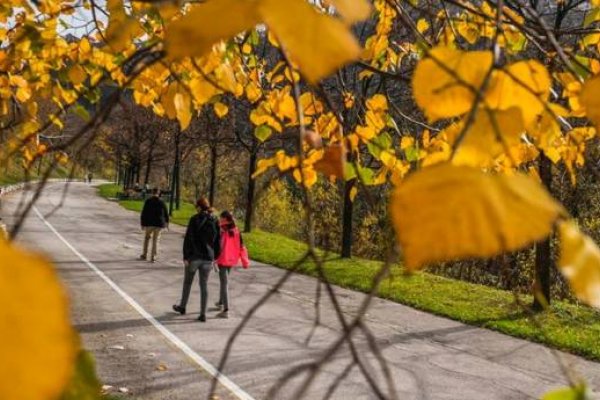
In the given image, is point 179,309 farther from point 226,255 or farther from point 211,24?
point 211,24

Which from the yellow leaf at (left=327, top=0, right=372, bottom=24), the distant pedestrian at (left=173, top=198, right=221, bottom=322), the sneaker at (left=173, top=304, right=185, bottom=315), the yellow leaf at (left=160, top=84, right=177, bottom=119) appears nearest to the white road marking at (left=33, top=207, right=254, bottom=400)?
the sneaker at (left=173, top=304, right=185, bottom=315)

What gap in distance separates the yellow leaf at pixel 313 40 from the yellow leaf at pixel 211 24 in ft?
0.13

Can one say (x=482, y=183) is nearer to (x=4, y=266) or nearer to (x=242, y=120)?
(x=4, y=266)

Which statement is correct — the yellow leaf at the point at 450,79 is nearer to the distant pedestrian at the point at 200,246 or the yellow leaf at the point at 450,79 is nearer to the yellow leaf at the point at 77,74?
the yellow leaf at the point at 77,74

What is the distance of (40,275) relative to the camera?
30cm

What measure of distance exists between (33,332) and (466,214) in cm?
25

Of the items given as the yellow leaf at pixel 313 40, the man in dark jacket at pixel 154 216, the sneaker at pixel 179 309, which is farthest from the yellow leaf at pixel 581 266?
the man in dark jacket at pixel 154 216

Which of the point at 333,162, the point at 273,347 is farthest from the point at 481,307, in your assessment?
the point at 333,162

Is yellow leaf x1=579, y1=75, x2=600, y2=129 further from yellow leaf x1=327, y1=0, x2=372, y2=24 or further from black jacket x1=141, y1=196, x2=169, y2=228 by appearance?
black jacket x1=141, y1=196, x2=169, y2=228

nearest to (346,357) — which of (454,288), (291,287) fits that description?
(291,287)

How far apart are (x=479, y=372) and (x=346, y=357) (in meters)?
1.30

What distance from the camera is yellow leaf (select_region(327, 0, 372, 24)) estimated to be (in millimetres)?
477

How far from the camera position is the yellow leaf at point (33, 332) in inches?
11.1

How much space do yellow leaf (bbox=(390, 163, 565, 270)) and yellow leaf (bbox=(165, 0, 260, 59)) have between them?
6.2 inches
